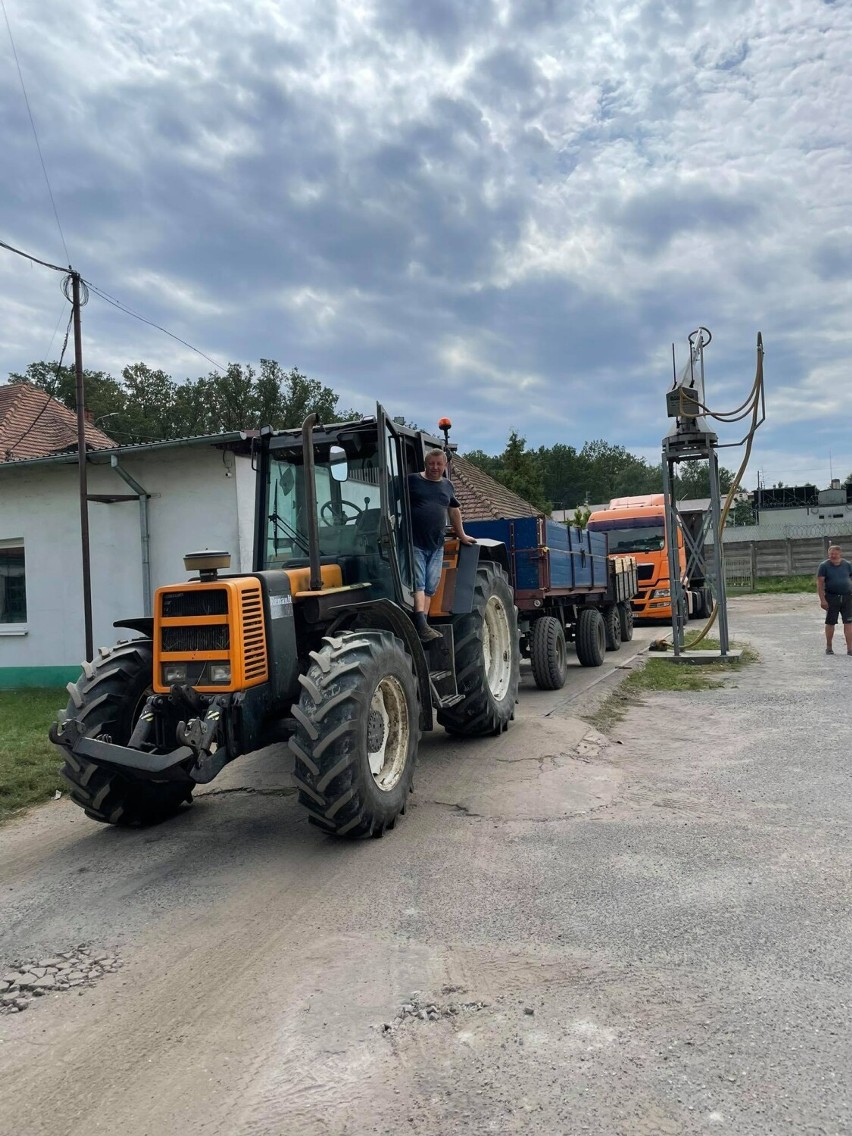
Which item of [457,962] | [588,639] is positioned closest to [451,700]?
[457,962]

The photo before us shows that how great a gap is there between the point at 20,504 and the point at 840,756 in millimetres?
11904

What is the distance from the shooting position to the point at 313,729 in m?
4.67

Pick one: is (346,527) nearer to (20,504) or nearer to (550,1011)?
(550,1011)

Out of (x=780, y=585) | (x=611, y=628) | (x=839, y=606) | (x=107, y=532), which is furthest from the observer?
(x=780, y=585)

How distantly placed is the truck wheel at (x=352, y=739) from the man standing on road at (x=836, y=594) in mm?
10471

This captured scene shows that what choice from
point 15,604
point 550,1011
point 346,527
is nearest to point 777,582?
point 15,604

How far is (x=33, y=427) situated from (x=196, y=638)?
1377 cm

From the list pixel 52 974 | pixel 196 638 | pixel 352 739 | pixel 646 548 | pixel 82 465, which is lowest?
pixel 52 974

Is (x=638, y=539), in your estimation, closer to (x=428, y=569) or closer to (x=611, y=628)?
(x=611, y=628)

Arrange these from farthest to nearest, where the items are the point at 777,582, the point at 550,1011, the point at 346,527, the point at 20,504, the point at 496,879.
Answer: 1. the point at 777,582
2. the point at 20,504
3. the point at 346,527
4. the point at 496,879
5. the point at 550,1011

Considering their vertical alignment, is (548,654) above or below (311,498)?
below

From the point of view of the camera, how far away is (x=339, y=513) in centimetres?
636

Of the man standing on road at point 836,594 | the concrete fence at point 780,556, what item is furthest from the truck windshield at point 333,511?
the concrete fence at point 780,556

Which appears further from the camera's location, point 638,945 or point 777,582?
point 777,582
